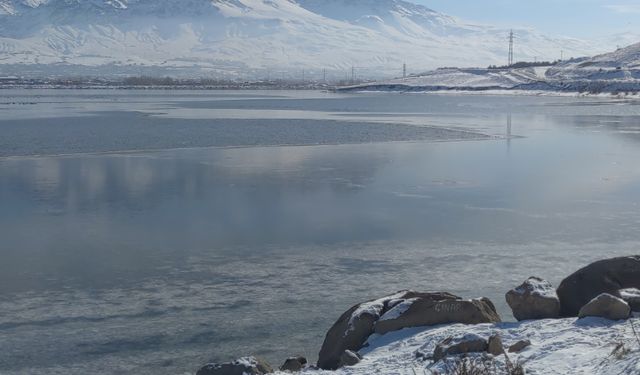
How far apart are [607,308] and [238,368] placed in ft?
8.66

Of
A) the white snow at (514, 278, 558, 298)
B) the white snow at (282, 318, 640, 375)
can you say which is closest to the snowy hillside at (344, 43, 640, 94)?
the white snow at (514, 278, 558, 298)

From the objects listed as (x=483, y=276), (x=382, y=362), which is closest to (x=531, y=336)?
(x=382, y=362)

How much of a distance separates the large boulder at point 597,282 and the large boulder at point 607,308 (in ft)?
1.88

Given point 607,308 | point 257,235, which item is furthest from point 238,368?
point 257,235

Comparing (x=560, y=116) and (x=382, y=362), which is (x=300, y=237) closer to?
(x=382, y=362)

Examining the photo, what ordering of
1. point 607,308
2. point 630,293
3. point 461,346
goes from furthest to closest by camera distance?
point 630,293, point 607,308, point 461,346

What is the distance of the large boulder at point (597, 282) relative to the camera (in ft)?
22.0

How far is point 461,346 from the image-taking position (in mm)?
5445

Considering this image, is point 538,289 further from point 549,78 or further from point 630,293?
point 549,78

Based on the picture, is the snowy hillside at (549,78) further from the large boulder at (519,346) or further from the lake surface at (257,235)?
the large boulder at (519,346)

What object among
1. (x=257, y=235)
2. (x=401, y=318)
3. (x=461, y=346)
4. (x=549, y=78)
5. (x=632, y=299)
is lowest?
(x=257, y=235)

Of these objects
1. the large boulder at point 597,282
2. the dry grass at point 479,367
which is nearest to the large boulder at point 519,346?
the dry grass at point 479,367

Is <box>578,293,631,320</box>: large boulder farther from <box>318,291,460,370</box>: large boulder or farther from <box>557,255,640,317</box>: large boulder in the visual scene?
<box>318,291,460,370</box>: large boulder

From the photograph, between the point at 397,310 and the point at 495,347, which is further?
the point at 397,310
